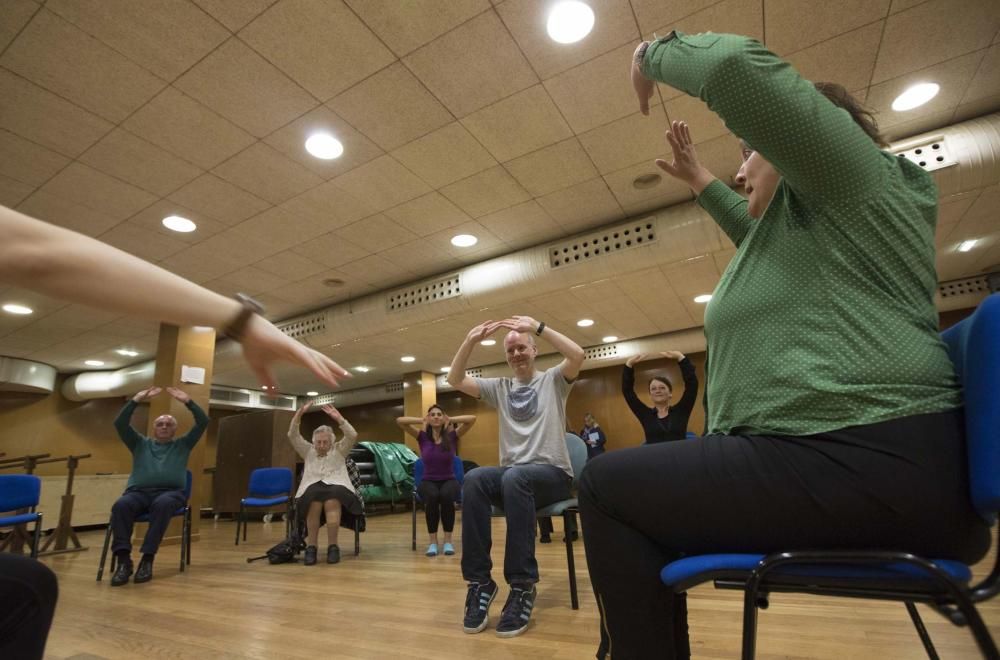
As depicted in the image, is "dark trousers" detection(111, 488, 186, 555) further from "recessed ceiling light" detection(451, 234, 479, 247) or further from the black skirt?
→ "recessed ceiling light" detection(451, 234, 479, 247)

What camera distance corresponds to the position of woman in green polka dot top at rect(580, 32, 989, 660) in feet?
2.32

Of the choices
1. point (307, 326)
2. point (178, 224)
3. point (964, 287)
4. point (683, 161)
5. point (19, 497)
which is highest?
point (178, 224)

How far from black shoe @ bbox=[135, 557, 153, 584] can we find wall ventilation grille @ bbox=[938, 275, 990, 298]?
9.14 metres

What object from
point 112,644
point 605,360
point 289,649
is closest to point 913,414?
point 289,649

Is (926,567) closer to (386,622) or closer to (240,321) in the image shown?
(240,321)

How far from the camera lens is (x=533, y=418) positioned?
8.46 ft

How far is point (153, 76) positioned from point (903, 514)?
146 inches

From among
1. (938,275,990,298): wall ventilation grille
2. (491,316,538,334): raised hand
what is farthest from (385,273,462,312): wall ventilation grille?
(938,275,990,298): wall ventilation grille

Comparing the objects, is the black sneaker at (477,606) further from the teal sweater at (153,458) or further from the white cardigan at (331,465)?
the teal sweater at (153,458)

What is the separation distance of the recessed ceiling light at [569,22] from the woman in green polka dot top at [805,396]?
76.0 inches

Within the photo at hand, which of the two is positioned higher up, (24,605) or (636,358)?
(636,358)

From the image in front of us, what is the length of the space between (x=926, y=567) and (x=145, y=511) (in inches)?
195

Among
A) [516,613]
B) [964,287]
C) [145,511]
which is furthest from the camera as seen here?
[964,287]

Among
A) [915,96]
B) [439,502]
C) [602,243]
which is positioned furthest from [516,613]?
[915,96]
